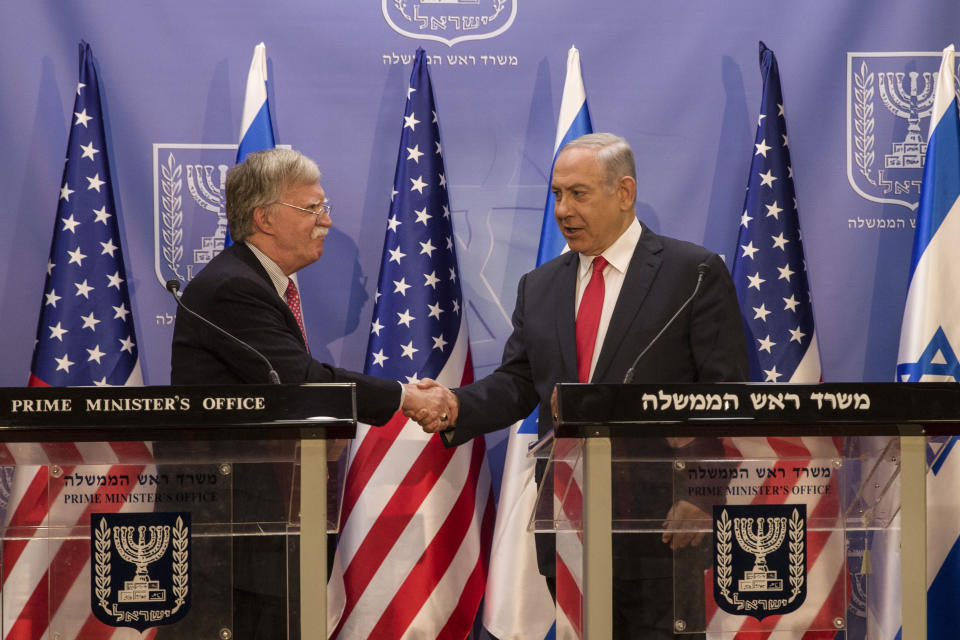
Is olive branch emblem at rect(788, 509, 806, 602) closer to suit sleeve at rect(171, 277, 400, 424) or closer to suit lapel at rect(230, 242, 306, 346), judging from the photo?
suit sleeve at rect(171, 277, 400, 424)

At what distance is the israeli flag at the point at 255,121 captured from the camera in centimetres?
403

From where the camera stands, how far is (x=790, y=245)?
409cm

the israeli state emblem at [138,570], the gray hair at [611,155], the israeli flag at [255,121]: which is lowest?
the israeli state emblem at [138,570]

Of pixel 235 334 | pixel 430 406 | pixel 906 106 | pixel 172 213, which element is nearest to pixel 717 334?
pixel 430 406

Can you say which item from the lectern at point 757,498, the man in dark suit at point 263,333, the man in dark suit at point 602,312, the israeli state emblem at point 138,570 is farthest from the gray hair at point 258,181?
the lectern at point 757,498

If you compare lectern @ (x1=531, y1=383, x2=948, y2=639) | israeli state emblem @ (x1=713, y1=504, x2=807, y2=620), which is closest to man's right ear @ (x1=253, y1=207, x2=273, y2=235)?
lectern @ (x1=531, y1=383, x2=948, y2=639)

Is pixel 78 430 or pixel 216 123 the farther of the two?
pixel 216 123

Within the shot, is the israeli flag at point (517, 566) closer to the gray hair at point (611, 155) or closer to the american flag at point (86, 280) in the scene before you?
the gray hair at point (611, 155)

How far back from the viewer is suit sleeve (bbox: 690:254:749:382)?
3.07 meters

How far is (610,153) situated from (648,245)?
357mm

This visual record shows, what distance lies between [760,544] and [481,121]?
2.66 meters

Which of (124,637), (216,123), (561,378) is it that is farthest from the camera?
(216,123)

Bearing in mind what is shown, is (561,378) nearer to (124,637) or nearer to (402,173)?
(402,173)

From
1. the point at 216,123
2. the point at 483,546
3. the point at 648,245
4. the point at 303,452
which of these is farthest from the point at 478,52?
the point at 303,452
